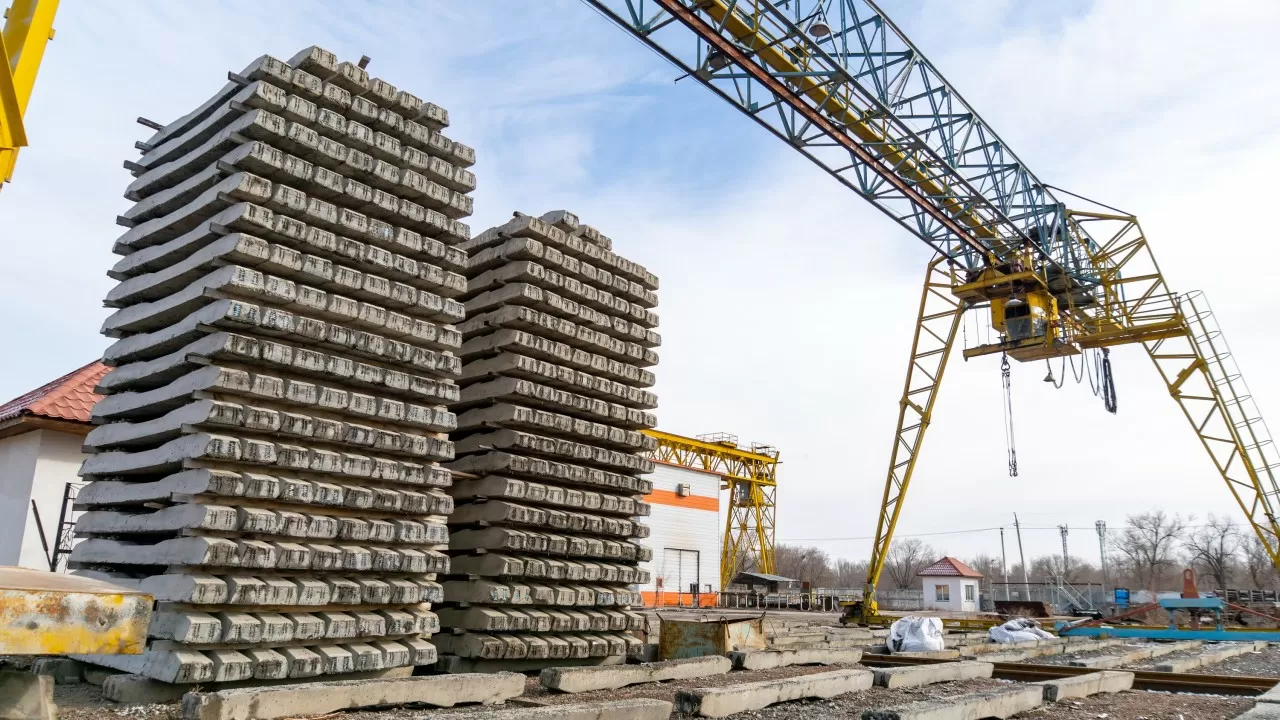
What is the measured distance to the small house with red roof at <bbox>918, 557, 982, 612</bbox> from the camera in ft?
114

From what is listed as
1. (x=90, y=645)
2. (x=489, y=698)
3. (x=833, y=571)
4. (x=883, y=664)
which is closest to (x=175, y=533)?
(x=489, y=698)

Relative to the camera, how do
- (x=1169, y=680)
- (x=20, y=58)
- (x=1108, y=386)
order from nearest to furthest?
1. (x=20, y=58)
2. (x=1169, y=680)
3. (x=1108, y=386)

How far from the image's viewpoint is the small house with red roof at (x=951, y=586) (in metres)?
34.6

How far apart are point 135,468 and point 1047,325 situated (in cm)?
1855

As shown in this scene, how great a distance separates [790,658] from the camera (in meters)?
7.89

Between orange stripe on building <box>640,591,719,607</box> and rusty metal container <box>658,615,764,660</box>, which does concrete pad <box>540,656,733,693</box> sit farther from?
orange stripe on building <box>640,591,719,607</box>

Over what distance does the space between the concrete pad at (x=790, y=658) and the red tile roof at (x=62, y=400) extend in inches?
289

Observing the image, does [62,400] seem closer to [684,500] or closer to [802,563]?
[684,500]

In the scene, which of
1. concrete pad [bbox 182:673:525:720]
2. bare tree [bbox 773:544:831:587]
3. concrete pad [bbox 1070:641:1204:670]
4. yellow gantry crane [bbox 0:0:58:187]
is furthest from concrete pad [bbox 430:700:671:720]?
bare tree [bbox 773:544:831:587]

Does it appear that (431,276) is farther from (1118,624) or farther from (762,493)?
(762,493)

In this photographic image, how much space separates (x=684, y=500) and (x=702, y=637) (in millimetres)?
25416

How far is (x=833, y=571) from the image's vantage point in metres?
114

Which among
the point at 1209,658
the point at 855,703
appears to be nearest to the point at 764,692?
the point at 855,703

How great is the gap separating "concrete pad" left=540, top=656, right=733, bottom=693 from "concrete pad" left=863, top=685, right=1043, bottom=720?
2.03 metres
